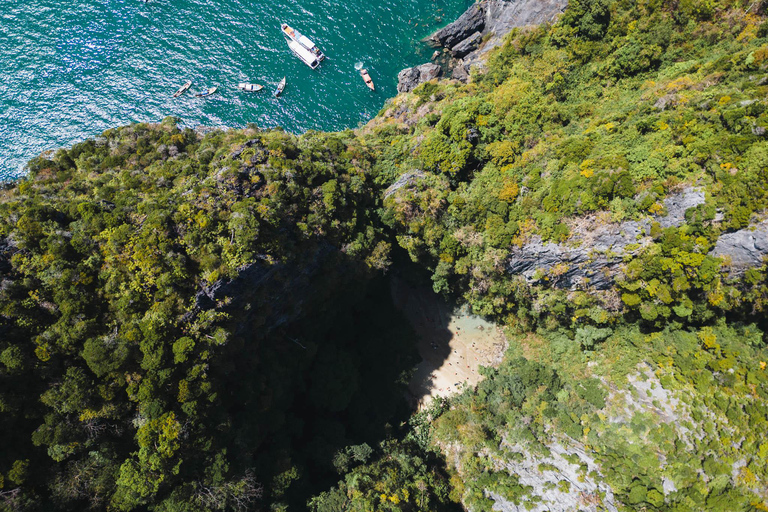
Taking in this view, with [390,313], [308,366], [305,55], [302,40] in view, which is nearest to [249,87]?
[305,55]

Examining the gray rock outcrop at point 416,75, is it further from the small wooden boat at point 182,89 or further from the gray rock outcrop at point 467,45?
the small wooden boat at point 182,89

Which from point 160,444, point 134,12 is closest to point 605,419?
point 160,444

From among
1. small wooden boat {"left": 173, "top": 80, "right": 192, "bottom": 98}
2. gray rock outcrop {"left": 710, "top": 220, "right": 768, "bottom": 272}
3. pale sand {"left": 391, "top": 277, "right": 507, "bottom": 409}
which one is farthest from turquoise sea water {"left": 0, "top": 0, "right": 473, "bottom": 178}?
gray rock outcrop {"left": 710, "top": 220, "right": 768, "bottom": 272}

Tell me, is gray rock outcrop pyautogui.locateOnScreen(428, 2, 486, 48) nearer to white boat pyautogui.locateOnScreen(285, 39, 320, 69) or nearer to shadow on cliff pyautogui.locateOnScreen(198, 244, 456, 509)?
white boat pyautogui.locateOnScreen(285, 39, 320, 69)

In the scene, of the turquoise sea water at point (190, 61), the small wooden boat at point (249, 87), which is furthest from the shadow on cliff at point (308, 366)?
the small wooden boat at point (249, 87)

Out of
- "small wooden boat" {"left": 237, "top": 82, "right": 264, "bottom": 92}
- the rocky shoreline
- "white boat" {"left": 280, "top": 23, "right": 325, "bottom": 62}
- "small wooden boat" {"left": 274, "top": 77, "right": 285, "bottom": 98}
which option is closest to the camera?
the rocky shoreline
